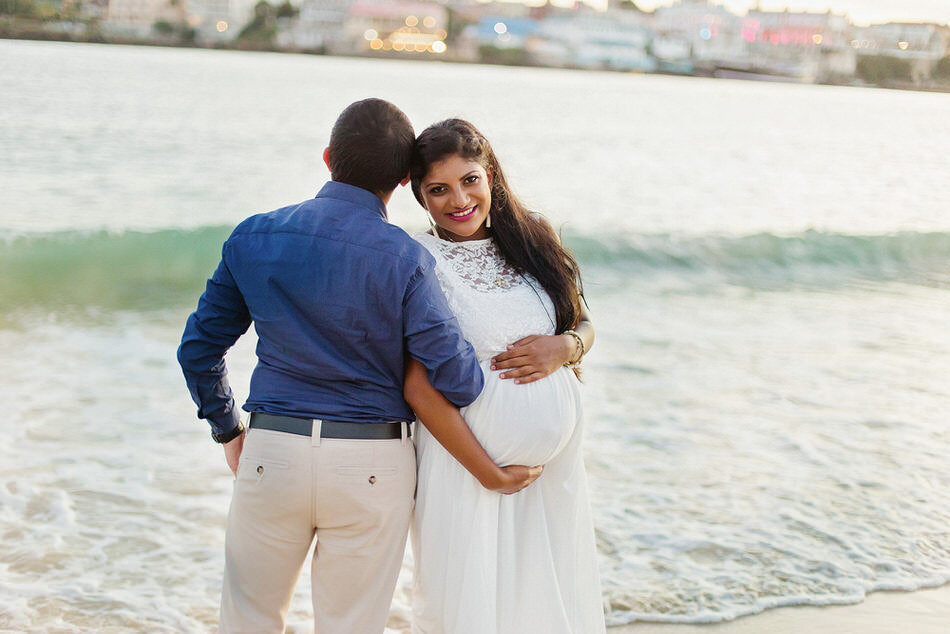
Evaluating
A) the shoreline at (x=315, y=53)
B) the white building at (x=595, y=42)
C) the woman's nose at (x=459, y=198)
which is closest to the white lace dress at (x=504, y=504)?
the woman's nose at (x=459, y=198)

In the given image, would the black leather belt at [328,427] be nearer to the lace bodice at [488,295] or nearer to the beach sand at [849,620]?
the lace bodice at [488,295]

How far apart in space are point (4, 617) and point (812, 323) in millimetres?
6869

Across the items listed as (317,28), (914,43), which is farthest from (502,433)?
(317,28)

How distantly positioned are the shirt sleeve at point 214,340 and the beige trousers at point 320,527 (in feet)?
0.62

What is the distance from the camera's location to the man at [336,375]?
180cm

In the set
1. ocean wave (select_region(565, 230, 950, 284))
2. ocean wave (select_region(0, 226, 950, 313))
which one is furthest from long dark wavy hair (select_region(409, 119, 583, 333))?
ocean wave (select_region(565, 230, 950, 284))

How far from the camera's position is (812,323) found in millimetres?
8055

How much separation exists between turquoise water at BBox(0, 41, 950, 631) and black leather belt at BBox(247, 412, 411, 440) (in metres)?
1.27

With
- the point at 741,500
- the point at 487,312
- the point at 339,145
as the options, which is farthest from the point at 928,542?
the point at 339,145

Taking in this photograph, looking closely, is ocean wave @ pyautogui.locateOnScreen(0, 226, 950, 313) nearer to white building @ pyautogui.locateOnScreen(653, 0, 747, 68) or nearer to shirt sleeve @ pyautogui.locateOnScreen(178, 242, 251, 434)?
shirt sleeve @ pyautogui.locateOnScreen(178, 242, 251, 434)

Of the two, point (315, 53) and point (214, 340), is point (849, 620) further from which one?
point (315, 53)

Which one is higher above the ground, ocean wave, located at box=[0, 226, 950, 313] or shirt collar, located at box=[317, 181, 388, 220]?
shirt collar, located at box=[317, 181, 388, 220]

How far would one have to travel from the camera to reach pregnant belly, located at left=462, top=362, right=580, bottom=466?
202 cm

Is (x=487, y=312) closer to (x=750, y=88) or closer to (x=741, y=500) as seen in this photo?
(x=741, y=500)
